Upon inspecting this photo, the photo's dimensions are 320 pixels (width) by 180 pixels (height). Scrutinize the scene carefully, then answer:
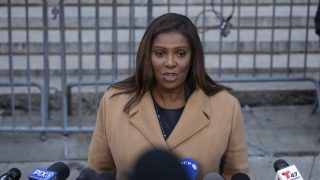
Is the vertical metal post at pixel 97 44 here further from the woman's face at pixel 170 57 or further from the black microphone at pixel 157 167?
the black microphone at pixel 157 167

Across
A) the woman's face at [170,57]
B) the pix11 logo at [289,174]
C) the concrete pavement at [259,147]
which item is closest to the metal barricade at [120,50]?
the concrete pavement at [259,147]

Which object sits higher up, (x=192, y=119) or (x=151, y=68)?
(x=151, y=68)

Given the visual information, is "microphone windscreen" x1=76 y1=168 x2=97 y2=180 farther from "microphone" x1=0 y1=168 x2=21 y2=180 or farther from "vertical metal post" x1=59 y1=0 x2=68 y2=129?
"vertical metal post" x1=59 y1=0 x2=68 y2=129

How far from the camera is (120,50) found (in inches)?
325

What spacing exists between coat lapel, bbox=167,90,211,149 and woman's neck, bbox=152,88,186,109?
0.06 metres

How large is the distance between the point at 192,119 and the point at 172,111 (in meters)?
0.12

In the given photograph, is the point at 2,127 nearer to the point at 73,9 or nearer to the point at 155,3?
the point at 155,3

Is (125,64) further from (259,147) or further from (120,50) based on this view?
(259,147)

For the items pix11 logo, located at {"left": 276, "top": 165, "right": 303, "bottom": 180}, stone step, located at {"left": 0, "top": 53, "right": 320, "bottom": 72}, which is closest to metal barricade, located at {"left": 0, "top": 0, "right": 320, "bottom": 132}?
stone step, located at {"left": 0, "top": 53, "right": 320, "bottom": 72}

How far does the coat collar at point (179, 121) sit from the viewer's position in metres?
2.82

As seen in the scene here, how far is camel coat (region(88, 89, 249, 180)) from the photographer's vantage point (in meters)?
2.82

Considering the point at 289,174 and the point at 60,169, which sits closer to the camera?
the point at 289,174

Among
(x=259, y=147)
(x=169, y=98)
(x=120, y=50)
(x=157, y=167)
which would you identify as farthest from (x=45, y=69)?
(x=157, y=167)

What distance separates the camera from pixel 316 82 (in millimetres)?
6957
